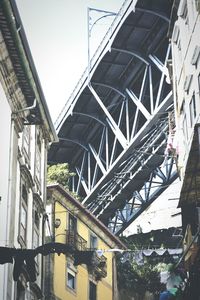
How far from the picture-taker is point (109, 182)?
4584cm

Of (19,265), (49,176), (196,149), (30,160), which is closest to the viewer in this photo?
(19,265)

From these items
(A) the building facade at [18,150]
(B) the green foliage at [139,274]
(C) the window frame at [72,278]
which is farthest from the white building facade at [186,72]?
(B) the green foliage at [139,274]

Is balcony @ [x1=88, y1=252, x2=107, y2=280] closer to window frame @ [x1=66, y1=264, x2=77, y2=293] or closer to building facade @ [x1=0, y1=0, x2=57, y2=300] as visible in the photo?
window frame @ [x1=66, y1=264, x2=77, y2=293]

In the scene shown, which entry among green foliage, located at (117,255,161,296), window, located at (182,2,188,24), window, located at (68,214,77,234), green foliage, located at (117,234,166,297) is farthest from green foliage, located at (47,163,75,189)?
window, located at (182,2,188,24)

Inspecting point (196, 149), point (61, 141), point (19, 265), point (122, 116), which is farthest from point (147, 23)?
point (19, 265)

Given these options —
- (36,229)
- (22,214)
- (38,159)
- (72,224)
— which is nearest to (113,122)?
(72,224)

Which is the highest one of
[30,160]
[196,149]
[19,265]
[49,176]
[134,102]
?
[134,102]

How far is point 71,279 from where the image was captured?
3825 centimetres

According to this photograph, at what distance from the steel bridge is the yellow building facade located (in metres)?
3.80

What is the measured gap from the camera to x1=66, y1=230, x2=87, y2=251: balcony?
37.8 m

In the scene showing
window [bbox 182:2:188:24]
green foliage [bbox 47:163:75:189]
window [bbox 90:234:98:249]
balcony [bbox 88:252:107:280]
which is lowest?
balcony [bbox 88:252:107:280]

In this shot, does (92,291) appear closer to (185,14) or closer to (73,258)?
(73,258)

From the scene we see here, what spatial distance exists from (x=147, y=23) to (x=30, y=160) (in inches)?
556

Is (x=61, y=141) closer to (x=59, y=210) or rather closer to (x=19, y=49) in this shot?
(x=59, y=210)
